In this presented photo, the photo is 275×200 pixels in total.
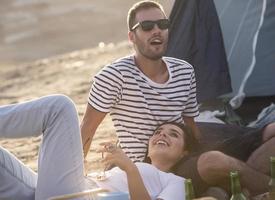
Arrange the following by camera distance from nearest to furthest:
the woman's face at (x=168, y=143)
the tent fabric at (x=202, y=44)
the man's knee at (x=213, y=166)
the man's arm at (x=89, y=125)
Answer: the man's knee at (x=213, y=166), the woman's face at (x=168, y=143), the man's arm at (x=89, y=125), the tent fabric at (x=202, y=44)

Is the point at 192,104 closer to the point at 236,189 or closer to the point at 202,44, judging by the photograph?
the point at 236,189

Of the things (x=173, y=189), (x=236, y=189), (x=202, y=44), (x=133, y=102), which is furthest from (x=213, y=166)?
(x=202, y=44)

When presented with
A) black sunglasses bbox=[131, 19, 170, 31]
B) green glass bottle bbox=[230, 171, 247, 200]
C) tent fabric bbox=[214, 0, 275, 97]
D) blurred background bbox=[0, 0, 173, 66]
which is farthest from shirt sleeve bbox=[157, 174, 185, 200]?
blurred background bbox=[0, 0, 173, 66]

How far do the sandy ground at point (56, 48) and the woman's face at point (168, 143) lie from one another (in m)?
1.47

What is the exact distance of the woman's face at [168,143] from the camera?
5336mm

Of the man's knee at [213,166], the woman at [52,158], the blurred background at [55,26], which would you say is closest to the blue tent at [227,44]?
the man's knee at [213,166]

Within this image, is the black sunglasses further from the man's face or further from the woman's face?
the woman's face

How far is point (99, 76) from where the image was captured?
18.2ft

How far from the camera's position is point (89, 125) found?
18.0ft

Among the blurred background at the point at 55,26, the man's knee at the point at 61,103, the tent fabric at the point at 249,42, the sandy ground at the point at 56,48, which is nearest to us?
the man's knee at the point at 61,103

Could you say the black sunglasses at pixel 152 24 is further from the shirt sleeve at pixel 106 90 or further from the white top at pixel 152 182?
the white top at pixel 152 182

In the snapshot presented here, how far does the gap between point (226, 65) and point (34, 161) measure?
1.51 metres

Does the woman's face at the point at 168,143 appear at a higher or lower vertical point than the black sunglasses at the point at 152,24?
lower

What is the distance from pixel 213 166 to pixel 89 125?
747 millimetres
